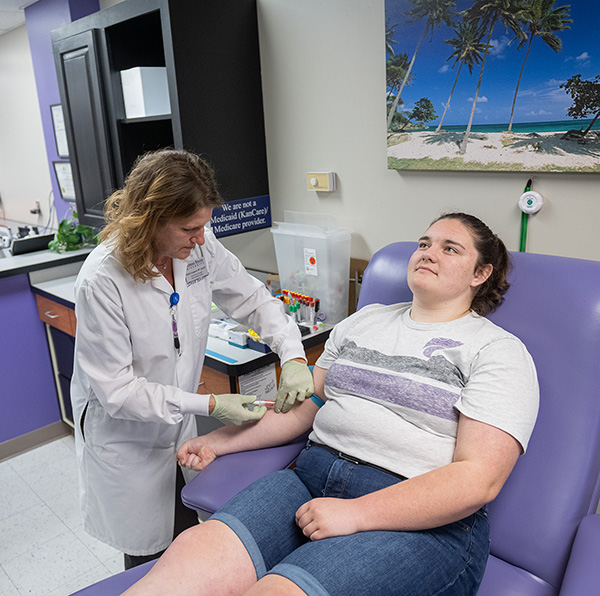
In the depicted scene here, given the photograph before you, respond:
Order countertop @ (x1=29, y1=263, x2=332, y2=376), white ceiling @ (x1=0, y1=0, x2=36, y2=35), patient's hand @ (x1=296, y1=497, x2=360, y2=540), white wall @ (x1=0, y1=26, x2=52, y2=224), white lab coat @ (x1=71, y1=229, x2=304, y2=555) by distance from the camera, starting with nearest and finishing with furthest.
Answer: patient's hand @ (x1=296, y1=497, x2=360, y2=540) → white lab coat @ (x1=71, y1=229, x2=304, y2=555) → countertop @ (x1=29, y1=263, x2=332, y2=376) → white ceiling @ (x1=0, y1=0, x2=36, y2=35) → white wall @ (x1=0, y1=26, x2=52, y2=224)

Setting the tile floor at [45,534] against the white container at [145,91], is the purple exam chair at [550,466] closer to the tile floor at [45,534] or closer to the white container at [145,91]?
the tile floor at [45,534]

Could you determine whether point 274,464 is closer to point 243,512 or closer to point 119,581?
point 243,512

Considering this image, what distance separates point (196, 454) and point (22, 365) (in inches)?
66.6

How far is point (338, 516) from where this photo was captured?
1068mm

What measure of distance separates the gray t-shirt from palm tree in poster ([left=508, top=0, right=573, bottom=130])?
0.81m

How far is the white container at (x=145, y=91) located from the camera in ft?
7.45

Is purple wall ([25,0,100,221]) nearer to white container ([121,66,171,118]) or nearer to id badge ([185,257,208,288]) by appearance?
white container ([121,66,171,118])

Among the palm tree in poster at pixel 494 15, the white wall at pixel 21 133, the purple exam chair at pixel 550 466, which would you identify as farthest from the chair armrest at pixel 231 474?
the white wall at pixel 21 133

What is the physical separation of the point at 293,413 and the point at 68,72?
2049 mm

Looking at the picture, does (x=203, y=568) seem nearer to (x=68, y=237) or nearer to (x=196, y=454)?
(x=196, y=454)

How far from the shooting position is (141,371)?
145 centimetres

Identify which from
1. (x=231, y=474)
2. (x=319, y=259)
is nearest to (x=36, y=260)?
(x=319, y=259)

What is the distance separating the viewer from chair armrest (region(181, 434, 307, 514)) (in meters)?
1.25

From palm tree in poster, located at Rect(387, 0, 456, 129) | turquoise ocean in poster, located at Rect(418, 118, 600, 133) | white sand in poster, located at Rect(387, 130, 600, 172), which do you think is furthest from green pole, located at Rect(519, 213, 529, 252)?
palm tree in poster, located at Rect(387, 0, 456, 129)
